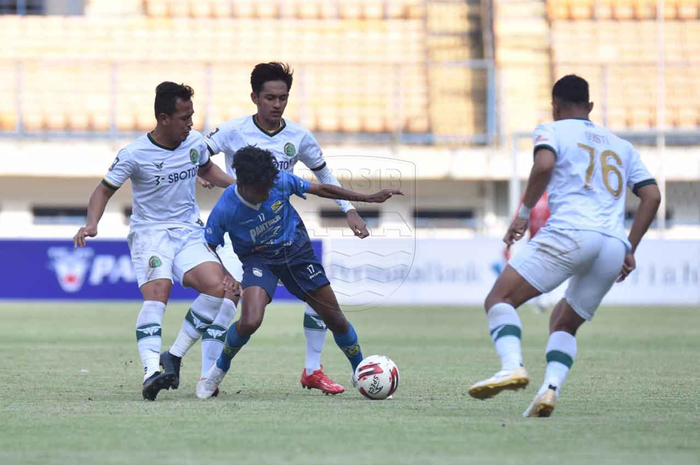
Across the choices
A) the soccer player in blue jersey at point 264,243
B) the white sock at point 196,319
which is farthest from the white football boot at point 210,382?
the white sock at point 196,319

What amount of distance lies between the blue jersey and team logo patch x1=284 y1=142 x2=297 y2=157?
0.50m

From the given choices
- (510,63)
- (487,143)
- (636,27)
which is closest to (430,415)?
(487,143)

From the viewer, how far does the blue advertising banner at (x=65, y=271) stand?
20.1 meters

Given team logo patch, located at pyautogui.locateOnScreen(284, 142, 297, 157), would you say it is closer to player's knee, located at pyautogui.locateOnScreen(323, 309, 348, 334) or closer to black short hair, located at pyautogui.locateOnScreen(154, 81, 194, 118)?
black short hair, located at pyautogui.locateOnScreen(154, 81, 194, 118)

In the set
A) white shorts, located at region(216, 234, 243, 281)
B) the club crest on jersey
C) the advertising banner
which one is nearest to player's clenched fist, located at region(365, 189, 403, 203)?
white shorts, located at region(216, 234, 243, 281)

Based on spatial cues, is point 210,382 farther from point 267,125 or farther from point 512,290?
point 512,290

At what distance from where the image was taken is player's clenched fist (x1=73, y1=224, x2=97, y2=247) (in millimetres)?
6828

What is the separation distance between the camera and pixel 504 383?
5605 mm

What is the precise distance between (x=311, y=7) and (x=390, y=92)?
3.98 metres

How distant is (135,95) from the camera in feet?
78.0

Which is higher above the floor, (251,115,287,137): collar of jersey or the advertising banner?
(251,115,287,137): collar of jersey

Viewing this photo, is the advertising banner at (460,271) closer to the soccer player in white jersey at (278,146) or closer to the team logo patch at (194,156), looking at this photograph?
the soccer player in white jersey at (278,146)

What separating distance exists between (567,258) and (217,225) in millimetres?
2205

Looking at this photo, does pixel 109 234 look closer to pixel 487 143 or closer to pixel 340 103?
pixel 340 103
